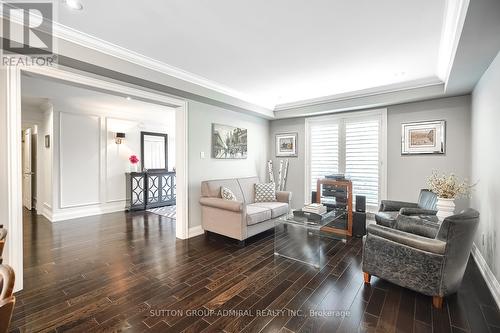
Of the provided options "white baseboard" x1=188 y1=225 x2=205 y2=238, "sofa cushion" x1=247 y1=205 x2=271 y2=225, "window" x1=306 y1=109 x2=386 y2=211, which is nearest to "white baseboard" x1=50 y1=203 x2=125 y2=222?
"white baseboard" x1=188 y1=225 x2=205 y2=238

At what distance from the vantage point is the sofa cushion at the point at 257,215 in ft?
11.7

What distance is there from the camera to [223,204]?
11.8 ft

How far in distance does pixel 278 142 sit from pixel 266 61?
2837 mm

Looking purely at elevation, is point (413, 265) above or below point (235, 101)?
below

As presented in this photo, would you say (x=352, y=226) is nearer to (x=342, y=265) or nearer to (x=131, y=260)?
(x=342, y=265)

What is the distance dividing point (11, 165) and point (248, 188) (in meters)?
3.46

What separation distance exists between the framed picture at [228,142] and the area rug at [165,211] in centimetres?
201

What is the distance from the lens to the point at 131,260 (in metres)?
3.02

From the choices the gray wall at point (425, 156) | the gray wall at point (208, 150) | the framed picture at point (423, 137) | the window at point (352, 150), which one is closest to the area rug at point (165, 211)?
the gray wall at point (208, 150)

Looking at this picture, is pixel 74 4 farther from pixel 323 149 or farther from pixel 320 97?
pixel 323 149

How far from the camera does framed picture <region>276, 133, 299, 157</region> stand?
216 inches

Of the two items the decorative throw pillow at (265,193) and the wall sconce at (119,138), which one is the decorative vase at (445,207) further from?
the wall sconce at (119,138)

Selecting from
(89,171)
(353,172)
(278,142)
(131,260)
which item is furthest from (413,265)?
(89,171)

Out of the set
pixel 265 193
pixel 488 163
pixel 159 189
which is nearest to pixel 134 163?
pixel 159 189
